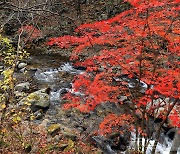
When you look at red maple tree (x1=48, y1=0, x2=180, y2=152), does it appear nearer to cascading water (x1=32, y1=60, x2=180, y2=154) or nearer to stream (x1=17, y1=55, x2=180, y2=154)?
stream (x1=17, y1=55, x2=180, y2=154)

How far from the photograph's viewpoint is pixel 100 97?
396 inches

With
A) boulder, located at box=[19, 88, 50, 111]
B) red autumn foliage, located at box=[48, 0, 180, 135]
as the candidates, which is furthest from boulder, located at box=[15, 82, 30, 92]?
red autumn foliage, located at box=[48, 0, 180, 135]

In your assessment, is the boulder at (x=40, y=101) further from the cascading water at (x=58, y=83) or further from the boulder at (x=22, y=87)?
the boulder at (x=22, y=87)

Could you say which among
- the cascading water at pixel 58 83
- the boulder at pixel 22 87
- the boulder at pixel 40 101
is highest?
the boulder at pixel 40 101

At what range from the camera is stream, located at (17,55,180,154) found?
11961 mm

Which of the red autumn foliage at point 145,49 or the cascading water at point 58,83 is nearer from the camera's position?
the red autumn foliage at point 145,49

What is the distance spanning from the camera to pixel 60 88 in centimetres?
1586

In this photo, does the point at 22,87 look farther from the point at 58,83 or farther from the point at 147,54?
the point at 147,54

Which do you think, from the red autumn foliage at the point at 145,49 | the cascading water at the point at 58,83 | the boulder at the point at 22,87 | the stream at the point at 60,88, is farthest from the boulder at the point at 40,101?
the red autumn foliage at the point at 145,49

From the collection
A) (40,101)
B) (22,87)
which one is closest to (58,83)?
(22,87)

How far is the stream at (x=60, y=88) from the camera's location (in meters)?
12.0

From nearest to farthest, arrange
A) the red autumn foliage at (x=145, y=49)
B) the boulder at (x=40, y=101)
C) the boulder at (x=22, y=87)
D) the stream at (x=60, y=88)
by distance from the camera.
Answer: the red autumn foliage at (x=145, y=49) → the stream at (x=60, y=88) → the boulder at (x=40, y=101) → the boulder at (x=22, y=87)

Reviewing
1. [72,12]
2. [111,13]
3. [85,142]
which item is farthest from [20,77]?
[72,12]

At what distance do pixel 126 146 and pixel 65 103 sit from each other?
436cm
